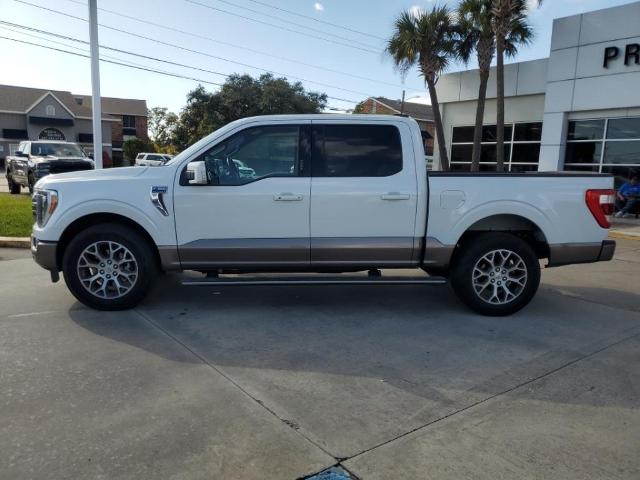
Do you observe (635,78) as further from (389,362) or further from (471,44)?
(389,362)

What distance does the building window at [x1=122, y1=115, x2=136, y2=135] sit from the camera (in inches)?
2596

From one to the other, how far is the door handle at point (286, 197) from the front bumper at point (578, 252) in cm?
269

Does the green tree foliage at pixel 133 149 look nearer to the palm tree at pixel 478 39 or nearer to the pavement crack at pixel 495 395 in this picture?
the palm tree at pixel 478 39

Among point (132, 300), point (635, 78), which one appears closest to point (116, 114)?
point (635, 78)

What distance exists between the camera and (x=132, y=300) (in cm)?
518

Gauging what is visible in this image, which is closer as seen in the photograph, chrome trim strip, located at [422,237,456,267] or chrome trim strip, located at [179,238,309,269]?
chrome trim strip, located at [179,238,309,269]

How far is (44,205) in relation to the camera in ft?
16.8

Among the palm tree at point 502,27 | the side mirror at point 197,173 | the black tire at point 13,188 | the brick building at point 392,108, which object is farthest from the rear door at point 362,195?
the brick building at point 392,108

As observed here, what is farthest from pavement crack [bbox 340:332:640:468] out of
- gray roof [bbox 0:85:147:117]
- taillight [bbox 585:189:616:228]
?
gray roof [bbox 0:85:147:117]

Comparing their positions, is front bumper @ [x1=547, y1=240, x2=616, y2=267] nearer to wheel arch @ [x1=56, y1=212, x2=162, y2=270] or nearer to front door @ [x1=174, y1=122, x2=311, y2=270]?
front door @ [x1=174, y1=122, x2=311, y2=270]

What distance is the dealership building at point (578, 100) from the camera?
14.7 meters

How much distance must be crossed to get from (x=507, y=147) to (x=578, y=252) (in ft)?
49.4

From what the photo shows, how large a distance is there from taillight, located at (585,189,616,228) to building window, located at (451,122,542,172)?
13804 millimetres

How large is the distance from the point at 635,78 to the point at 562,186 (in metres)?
12.0
